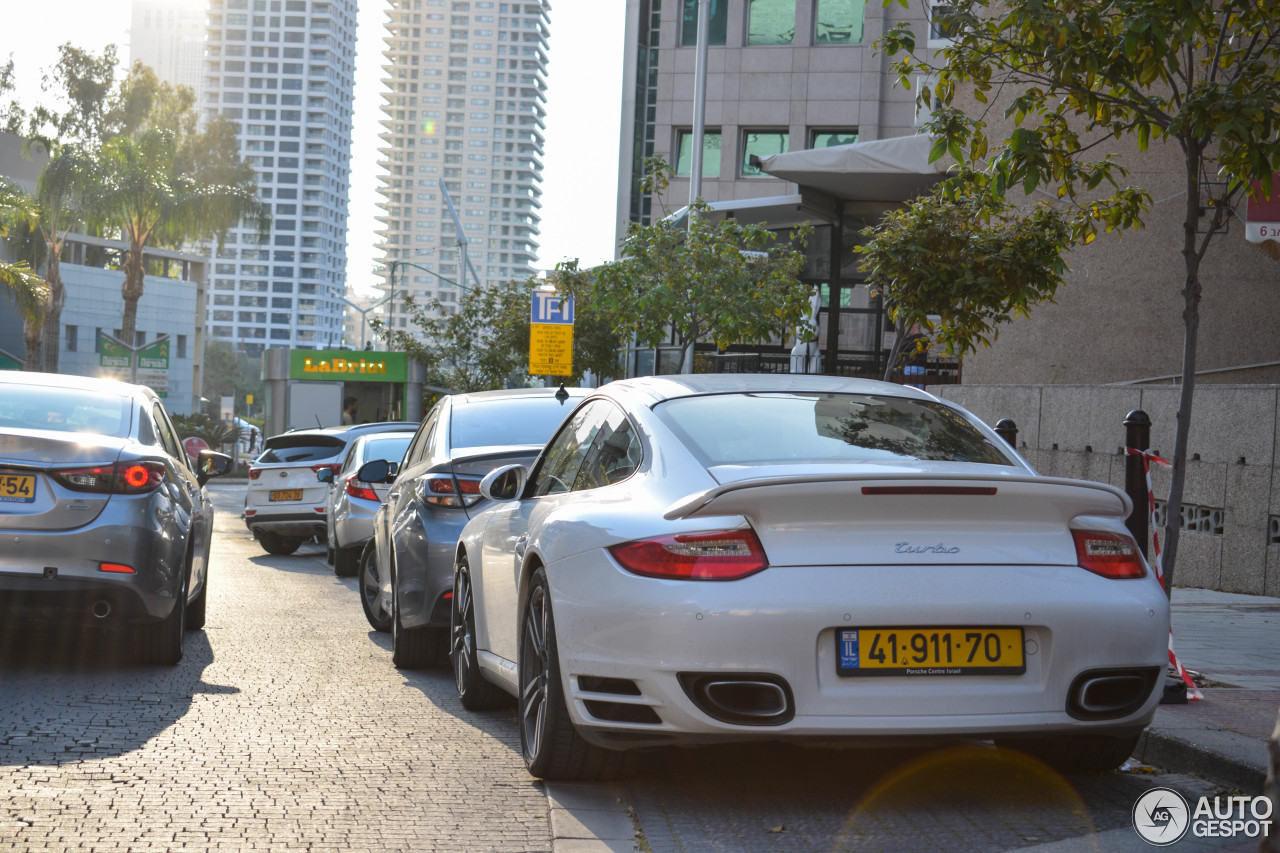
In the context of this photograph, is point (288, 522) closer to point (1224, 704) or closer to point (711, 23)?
point (1224, 704)

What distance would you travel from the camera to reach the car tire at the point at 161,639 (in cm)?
748

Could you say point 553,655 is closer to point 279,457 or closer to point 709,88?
point 279,457

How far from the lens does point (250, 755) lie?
17.6ft

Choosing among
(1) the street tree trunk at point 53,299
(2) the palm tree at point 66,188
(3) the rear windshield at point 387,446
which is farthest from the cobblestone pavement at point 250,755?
(1) the street tree trunk at point 53,299

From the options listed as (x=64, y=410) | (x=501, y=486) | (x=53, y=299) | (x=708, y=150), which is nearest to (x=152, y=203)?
(x=53, y=299)

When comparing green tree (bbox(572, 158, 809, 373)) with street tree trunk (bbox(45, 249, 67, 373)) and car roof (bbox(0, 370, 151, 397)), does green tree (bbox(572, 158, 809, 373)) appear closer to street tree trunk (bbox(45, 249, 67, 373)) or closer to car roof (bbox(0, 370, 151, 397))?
car roof (bbox(0, 370, 151, 397))

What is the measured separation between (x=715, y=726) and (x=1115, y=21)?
4.65m

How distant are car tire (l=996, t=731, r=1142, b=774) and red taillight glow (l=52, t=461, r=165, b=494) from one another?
4.45m

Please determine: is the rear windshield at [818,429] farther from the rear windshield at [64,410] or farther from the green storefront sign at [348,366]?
the green storefront sign at [348,366]

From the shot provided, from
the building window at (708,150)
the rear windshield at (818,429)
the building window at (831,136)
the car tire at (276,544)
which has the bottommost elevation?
the car tire at (276,544)

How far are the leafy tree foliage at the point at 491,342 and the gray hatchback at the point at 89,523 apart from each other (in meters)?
29.3

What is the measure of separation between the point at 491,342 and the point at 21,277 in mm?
13043

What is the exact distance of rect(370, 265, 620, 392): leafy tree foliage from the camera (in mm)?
38812

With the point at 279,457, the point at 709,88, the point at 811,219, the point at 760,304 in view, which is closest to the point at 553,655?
the point at 279,457
